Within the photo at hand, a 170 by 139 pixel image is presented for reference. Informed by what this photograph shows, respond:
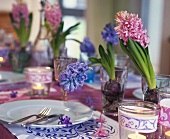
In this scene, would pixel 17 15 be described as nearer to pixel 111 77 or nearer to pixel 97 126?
pixel 111 77

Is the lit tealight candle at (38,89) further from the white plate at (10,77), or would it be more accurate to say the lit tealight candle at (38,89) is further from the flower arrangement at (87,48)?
the flower arrangement at (87,48)

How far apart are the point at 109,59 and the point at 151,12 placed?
2687 millimetres

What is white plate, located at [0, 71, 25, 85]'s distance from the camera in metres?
1.65

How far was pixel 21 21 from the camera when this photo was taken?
1.92m

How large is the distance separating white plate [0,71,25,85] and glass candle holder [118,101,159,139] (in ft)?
2.77

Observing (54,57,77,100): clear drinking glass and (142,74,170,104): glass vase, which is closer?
(142,74,170,104): glass vase

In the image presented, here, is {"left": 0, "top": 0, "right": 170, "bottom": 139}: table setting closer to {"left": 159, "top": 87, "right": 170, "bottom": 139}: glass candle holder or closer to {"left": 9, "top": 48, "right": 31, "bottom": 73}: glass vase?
{"left": 159, "top": 87, "right": 170, "bottom": 139}: glass candle holder

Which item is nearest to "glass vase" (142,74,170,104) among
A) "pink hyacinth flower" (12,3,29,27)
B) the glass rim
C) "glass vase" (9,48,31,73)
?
the glass rim

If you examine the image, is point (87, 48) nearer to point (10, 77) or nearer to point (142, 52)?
point (10, 77)

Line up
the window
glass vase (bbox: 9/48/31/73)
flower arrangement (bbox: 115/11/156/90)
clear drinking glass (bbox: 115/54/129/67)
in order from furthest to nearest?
the window, glass vase (bbox: 9/48/31/73), clear drinking glass (bbox: 115/54/129/67), flower arrangement (bbox: 115/11/156/90)

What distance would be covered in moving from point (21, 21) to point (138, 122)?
1.22 meters

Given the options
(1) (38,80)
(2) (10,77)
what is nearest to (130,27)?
(1) (38,80)

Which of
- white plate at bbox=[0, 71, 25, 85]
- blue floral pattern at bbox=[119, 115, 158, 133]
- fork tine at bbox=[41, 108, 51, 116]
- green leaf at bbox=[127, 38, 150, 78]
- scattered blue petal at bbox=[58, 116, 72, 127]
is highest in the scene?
green leaf at bbox=[127, 38, 150, 78]

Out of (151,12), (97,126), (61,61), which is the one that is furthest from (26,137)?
(151,12)
